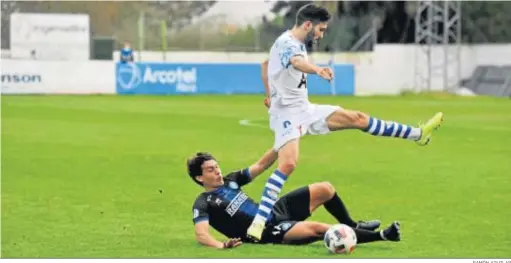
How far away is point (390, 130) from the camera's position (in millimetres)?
10594

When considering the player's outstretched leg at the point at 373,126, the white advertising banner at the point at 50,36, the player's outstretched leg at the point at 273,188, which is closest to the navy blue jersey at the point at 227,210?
the player's outstretched leg at the point at 273,188

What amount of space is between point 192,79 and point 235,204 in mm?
36893

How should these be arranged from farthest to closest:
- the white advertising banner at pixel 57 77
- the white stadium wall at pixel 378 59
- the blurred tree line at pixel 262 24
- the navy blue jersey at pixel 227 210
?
1. the blurred tree line at pixel 262 24
2. the white stadium wall at pixel 378 59
3. the white advertising banner at pixel 57 77
4. the navy blue jersey at pixel 227 210

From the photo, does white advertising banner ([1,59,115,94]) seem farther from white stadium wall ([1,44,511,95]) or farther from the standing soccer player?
the standing soccer player

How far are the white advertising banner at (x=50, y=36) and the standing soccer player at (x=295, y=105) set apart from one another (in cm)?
4065

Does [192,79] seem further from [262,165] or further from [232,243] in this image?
[232,243]

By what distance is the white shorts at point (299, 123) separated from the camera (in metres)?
10.1

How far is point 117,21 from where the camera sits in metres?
59.7

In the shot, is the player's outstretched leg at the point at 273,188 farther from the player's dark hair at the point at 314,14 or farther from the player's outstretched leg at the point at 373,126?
the player's dark hair at the point at 314,14

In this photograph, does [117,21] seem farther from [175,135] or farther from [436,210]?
[436,210]

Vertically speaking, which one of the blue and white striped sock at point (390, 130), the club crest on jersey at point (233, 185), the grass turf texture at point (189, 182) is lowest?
the grass turf texture at point (189, 182)

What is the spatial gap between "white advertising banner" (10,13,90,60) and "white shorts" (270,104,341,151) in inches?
1602

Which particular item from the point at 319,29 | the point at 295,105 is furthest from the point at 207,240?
the point at 319,29

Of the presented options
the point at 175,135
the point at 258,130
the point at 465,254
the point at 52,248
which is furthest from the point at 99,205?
the point at 258,130
